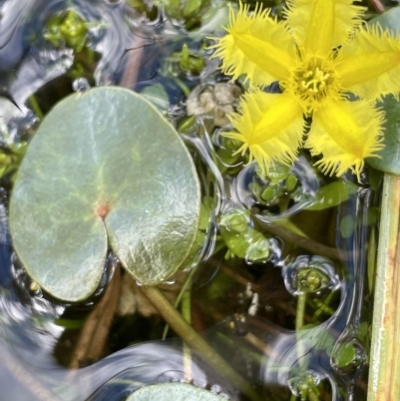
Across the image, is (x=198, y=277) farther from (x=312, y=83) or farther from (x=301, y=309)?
(x=312, y=83)

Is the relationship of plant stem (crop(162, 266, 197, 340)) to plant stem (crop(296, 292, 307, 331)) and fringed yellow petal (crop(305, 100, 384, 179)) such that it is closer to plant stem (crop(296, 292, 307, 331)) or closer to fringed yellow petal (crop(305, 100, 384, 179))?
plant stem (crop(296, 292, 307, 331))

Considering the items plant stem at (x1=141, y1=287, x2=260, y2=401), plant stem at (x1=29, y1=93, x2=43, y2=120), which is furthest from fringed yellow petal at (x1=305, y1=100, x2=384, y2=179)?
plant stem at (x1=29, y1=93, x2=43, y2=120)

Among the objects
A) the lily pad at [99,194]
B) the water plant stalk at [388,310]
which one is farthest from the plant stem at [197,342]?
the water plant stalk at [388,310]

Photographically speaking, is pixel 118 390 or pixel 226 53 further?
pixel 118 390

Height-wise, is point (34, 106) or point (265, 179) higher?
point (34, 106)

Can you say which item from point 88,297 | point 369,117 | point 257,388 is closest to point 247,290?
point 257,388

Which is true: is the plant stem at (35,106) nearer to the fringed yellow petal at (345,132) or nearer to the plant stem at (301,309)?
the fringed yellow petal at (345,132)

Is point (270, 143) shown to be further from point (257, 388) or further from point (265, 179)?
point (257, 388)
